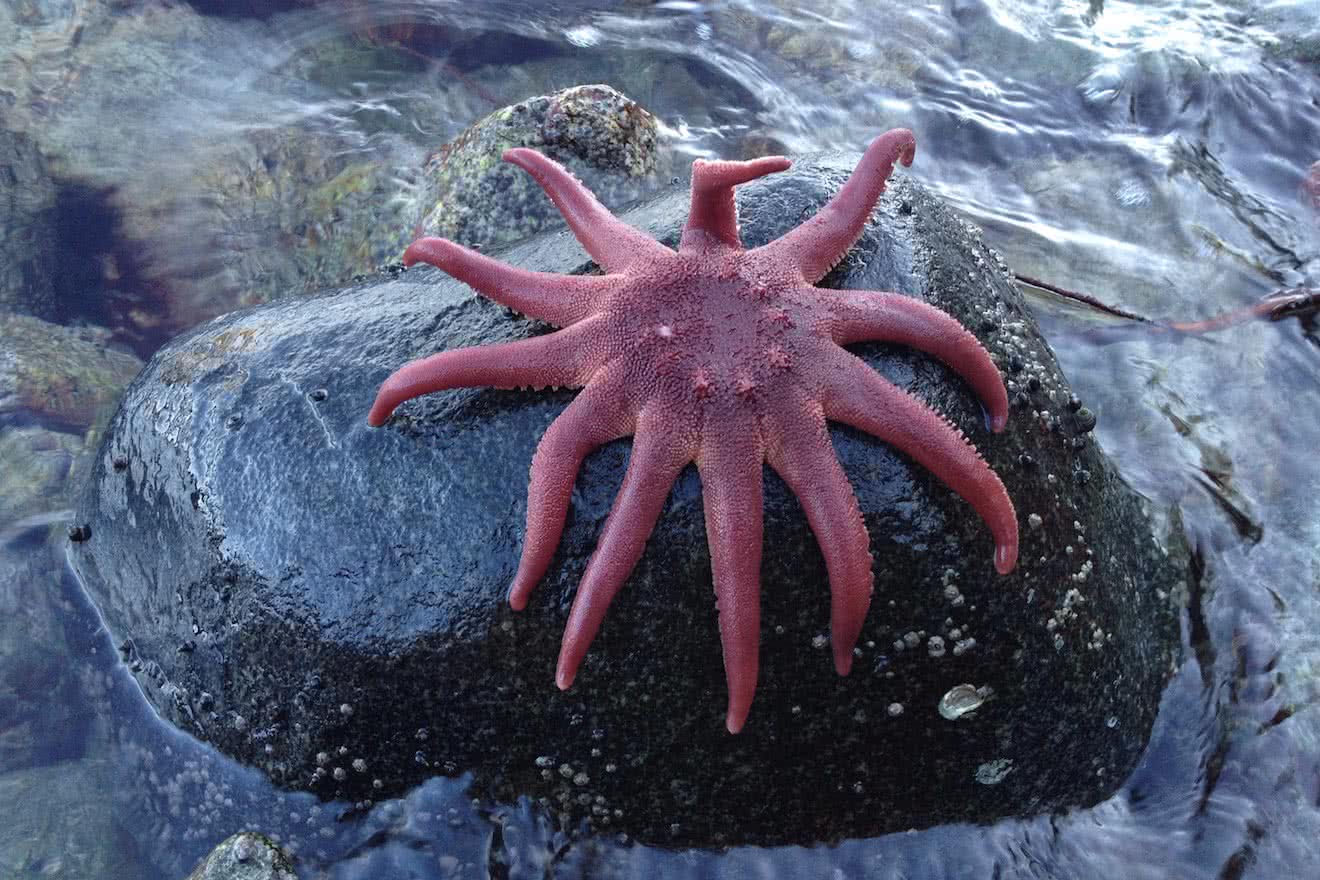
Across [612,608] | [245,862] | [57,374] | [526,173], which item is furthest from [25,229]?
[612,608]

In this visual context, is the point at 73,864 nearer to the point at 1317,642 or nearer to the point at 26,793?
the point at 26,793

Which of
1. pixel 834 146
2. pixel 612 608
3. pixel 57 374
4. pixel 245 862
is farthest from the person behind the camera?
pixel 834 146

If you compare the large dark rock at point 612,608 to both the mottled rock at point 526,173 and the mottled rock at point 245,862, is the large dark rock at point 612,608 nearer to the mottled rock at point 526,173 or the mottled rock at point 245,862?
the mottled rock at point 245,862

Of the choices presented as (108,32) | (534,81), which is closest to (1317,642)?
(534,81)

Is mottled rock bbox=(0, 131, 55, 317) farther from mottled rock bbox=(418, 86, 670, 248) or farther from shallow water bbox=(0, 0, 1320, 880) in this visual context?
mottled rock bbox=(418, 86, 670, 248)

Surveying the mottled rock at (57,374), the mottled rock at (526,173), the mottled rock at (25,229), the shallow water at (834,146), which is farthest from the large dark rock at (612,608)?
the mottled rock at (25,229)

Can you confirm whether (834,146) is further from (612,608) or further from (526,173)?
(612,608)
